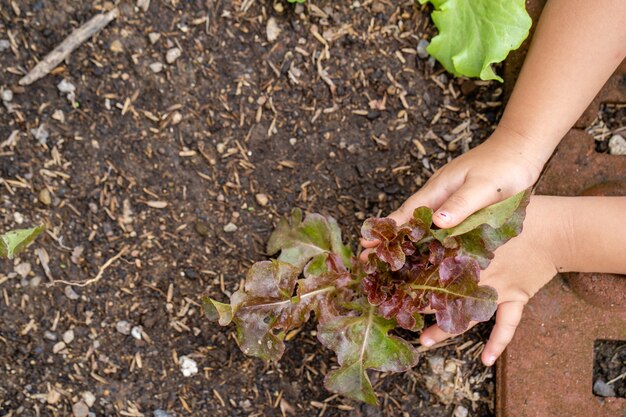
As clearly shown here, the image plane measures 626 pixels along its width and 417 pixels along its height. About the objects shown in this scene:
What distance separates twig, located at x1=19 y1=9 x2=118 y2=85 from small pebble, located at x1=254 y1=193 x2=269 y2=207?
2.00 feet

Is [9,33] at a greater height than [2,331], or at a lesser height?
greater

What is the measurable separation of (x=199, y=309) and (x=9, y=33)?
0.89m

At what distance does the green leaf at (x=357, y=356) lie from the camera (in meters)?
1.62

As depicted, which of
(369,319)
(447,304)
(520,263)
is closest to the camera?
(447,304)

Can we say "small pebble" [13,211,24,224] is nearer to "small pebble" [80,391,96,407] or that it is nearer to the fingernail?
"small pebble" [80,391,96,407]

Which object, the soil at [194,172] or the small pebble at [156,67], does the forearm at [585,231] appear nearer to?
the soil at [194,172]

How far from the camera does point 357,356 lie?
1.64 meters

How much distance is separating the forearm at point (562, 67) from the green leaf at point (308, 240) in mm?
522

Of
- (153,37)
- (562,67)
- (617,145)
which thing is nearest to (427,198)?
(562,67)

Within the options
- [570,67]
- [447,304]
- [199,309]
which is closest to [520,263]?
[447,304]

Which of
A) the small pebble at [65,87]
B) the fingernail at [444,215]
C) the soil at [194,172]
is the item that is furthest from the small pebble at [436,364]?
the small pebble at [65,87]

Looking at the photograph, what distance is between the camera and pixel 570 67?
1.77 m

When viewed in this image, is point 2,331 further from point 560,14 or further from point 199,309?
point 560,14

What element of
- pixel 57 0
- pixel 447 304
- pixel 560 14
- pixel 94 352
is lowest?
pixel 94 352
